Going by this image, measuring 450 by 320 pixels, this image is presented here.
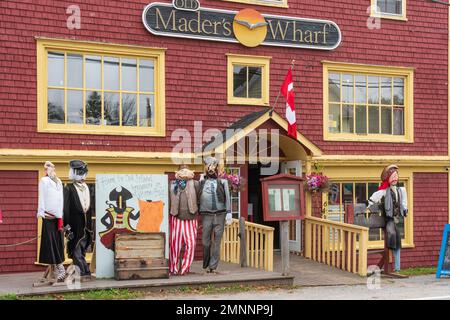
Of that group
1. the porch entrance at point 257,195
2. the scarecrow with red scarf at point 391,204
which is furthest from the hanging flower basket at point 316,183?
the scarecrow with red scarf at point 391,204

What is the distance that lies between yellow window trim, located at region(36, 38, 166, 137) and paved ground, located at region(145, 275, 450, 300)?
15.6 feet

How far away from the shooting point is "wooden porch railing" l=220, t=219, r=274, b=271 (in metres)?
13.3

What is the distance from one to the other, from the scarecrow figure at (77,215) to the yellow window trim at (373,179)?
6.94m

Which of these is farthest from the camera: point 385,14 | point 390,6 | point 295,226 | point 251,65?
point 390,6

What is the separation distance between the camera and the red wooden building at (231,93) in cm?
1389

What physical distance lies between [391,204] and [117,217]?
5.44m

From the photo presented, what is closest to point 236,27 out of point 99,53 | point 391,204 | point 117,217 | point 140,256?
point 99,53

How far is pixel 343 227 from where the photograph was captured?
47.2 ft

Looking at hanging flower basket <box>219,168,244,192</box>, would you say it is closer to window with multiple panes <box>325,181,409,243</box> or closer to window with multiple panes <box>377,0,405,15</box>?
window with multiple panes <box>325,181,409,243</box>

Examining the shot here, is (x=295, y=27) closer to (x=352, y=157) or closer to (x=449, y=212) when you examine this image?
(x=352, y=157)

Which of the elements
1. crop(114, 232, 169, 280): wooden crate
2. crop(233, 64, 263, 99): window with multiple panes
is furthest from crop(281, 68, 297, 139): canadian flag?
crop(114, 232, 169, 280): wooden crate

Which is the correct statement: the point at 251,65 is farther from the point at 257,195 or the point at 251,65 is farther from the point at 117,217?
the point at 117,217

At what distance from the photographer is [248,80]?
1623cm
